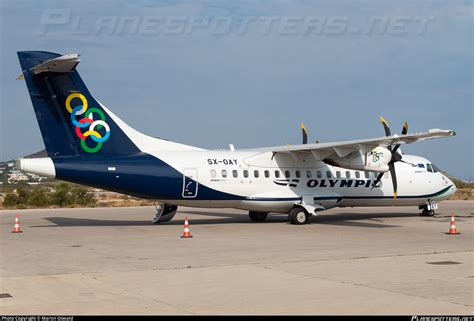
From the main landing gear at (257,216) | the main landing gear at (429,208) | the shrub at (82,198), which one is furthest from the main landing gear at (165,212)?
the shrub at (82,198)

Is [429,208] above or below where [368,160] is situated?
below

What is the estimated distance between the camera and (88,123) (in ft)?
77.5

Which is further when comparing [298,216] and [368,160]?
[298,216]

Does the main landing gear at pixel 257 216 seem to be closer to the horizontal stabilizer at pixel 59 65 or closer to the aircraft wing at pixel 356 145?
the aircraft wing at pixel 356 145

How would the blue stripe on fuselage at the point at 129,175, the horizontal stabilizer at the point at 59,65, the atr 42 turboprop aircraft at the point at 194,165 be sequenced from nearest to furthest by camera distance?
the horizontal stabilizer at the point at 59,65, the blue stripe on fuselage at the point at 129,175, the atr 42 turboprop aircraft at the point at 194,165

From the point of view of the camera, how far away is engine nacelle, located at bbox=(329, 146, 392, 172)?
25.9 metres

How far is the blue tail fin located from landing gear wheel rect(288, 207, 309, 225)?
780 cm

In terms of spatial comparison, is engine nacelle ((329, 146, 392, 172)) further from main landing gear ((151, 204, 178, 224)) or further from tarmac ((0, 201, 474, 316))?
main landing gear ((151, 204, 178, 224))

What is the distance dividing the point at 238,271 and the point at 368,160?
1373 cm

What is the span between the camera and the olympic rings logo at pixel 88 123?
921 inches

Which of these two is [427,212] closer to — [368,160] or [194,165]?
[368,160]

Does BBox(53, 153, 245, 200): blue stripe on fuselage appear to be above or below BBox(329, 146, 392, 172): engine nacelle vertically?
below

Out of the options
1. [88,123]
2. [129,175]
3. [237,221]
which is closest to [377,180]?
[237,221]

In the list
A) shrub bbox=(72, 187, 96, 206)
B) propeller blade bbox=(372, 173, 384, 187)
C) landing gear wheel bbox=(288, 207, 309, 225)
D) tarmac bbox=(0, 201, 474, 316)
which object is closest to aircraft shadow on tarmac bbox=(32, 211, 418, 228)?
landing gear wheel bbox=(288, 207, 309, 225)
